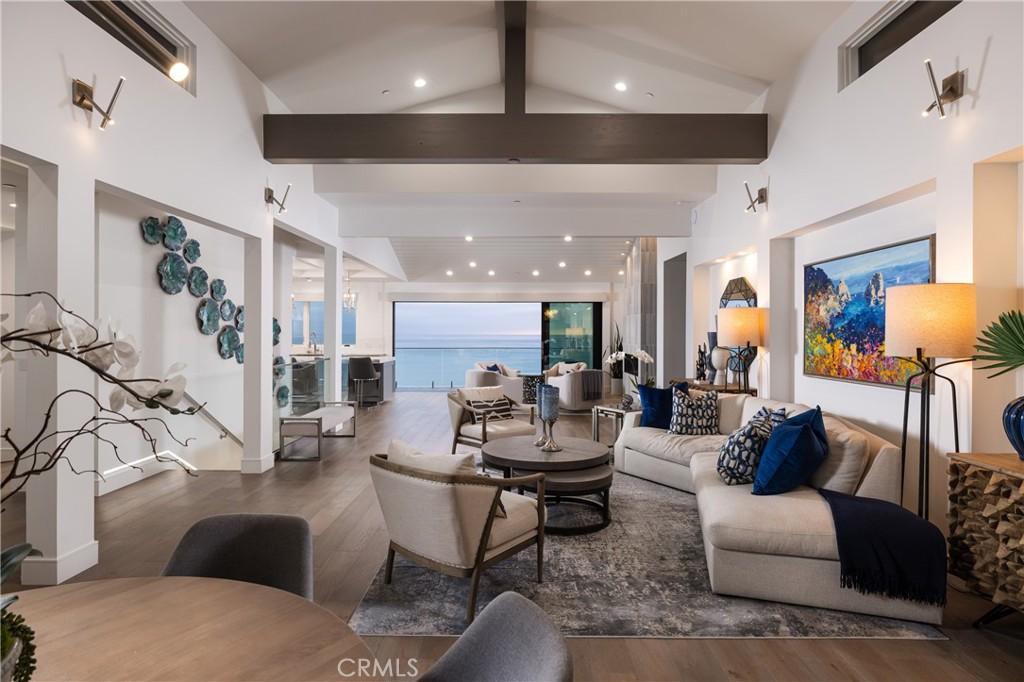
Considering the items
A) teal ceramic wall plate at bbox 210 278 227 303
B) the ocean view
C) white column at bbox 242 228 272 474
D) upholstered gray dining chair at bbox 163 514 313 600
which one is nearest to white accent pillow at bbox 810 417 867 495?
upholstered gray dining chair at bbox 163 514 313 600

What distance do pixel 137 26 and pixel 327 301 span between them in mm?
4242

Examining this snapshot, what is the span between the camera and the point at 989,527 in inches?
100

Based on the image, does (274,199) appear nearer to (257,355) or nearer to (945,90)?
(257,355)

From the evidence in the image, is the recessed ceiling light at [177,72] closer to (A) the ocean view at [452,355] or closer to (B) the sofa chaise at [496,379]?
(B) the sofa chaise at [496,379]

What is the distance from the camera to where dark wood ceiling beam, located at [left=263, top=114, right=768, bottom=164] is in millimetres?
4855

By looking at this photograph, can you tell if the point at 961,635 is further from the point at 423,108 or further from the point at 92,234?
the point at 423,108

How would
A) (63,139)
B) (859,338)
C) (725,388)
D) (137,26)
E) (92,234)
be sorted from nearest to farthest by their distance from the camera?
1. (63,139)
2. (92,234)
3. (137,26)
4. (859,338)
5. (725,388)

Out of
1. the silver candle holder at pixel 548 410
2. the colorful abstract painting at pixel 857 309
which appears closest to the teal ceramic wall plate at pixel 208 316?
the silver candle holder at pixel 548 410

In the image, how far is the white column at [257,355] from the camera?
17.5 feet

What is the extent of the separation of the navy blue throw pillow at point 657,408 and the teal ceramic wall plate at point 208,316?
182 inches

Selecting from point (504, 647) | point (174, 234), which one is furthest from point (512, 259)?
point (504, 647)

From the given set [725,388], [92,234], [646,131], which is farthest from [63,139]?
[725,388]

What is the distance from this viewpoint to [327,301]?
7.63 metres

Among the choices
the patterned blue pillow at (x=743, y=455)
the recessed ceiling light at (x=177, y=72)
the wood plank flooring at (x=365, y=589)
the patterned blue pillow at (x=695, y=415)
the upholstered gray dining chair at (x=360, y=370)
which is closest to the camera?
the wood plank flooring at (x=365, y=589)
